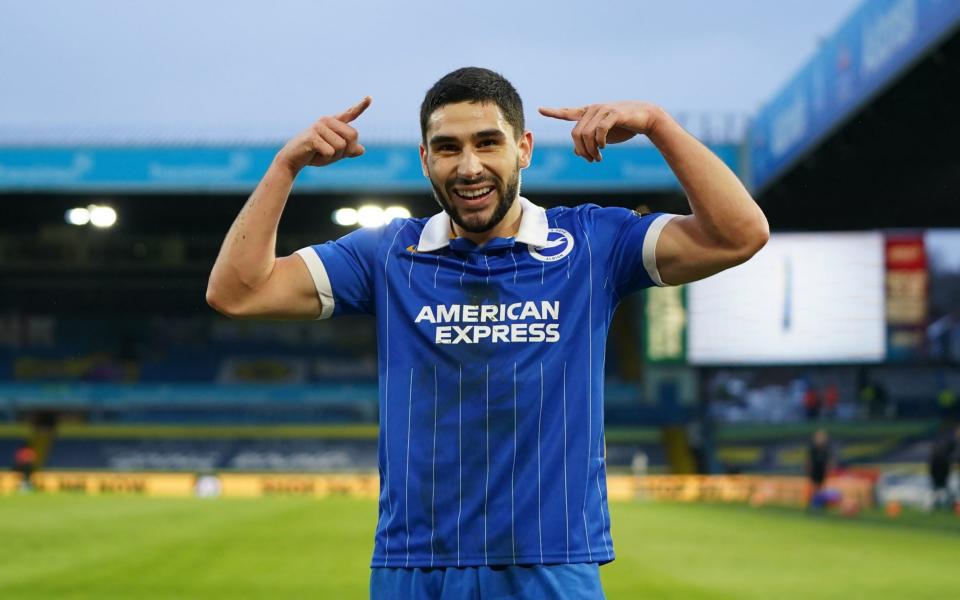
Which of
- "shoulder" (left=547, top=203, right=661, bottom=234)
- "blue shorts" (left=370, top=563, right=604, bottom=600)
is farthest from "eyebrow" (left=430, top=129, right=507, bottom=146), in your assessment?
"blue shorts" (left=370, top=563, right=604, bottom=600)

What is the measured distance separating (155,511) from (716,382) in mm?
24643

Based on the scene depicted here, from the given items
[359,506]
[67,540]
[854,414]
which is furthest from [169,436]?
[67,540]

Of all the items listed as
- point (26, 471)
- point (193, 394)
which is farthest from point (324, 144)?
point (193, 394)

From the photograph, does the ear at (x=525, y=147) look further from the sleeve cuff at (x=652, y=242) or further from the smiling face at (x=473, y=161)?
the sleeve cuff at (x=652, y=242)

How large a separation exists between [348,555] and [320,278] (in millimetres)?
11134

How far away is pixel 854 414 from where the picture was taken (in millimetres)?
37625

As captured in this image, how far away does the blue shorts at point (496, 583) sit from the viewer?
2.74 metres

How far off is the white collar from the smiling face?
0.32 feet

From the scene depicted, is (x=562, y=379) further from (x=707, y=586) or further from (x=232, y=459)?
(x=232, y=459)

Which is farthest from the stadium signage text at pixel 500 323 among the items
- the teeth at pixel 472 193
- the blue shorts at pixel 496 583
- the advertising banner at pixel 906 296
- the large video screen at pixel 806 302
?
the advertising banner at pixel 906 296

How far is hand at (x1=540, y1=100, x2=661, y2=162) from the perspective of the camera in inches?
111

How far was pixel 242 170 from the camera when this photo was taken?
30.0 meters

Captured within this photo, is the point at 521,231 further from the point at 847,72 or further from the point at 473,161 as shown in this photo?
the point at 847,72

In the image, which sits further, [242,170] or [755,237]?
[242,170]
